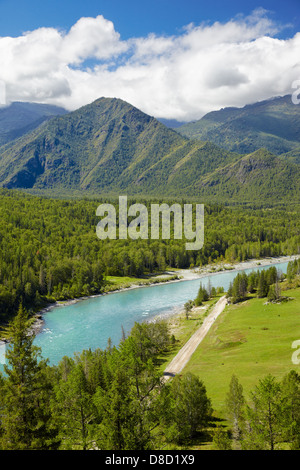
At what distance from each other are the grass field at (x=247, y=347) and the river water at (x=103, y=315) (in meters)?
25.1

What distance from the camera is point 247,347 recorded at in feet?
236

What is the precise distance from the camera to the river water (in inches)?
3406

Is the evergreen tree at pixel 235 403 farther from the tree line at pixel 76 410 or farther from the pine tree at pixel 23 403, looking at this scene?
the pine tree at pixel 23 403

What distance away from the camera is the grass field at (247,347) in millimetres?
55206

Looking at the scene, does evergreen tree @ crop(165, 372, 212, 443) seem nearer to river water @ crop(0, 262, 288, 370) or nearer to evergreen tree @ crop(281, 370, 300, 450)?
evergreen tree @ crop(281, 370, 300, 450)

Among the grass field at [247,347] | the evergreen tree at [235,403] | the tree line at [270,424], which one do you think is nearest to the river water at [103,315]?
the grass field at [247,347]

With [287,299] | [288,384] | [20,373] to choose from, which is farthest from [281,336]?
[20,373]

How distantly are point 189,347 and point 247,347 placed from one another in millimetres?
13514

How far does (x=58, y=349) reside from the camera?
82.9m

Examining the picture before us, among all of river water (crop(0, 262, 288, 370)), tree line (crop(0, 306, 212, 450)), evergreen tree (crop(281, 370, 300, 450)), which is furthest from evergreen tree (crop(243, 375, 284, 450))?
river water (crop(0, 262, 288, 370))

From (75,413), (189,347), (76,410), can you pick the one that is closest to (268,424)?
(76,410)

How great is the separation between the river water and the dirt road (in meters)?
16.6
